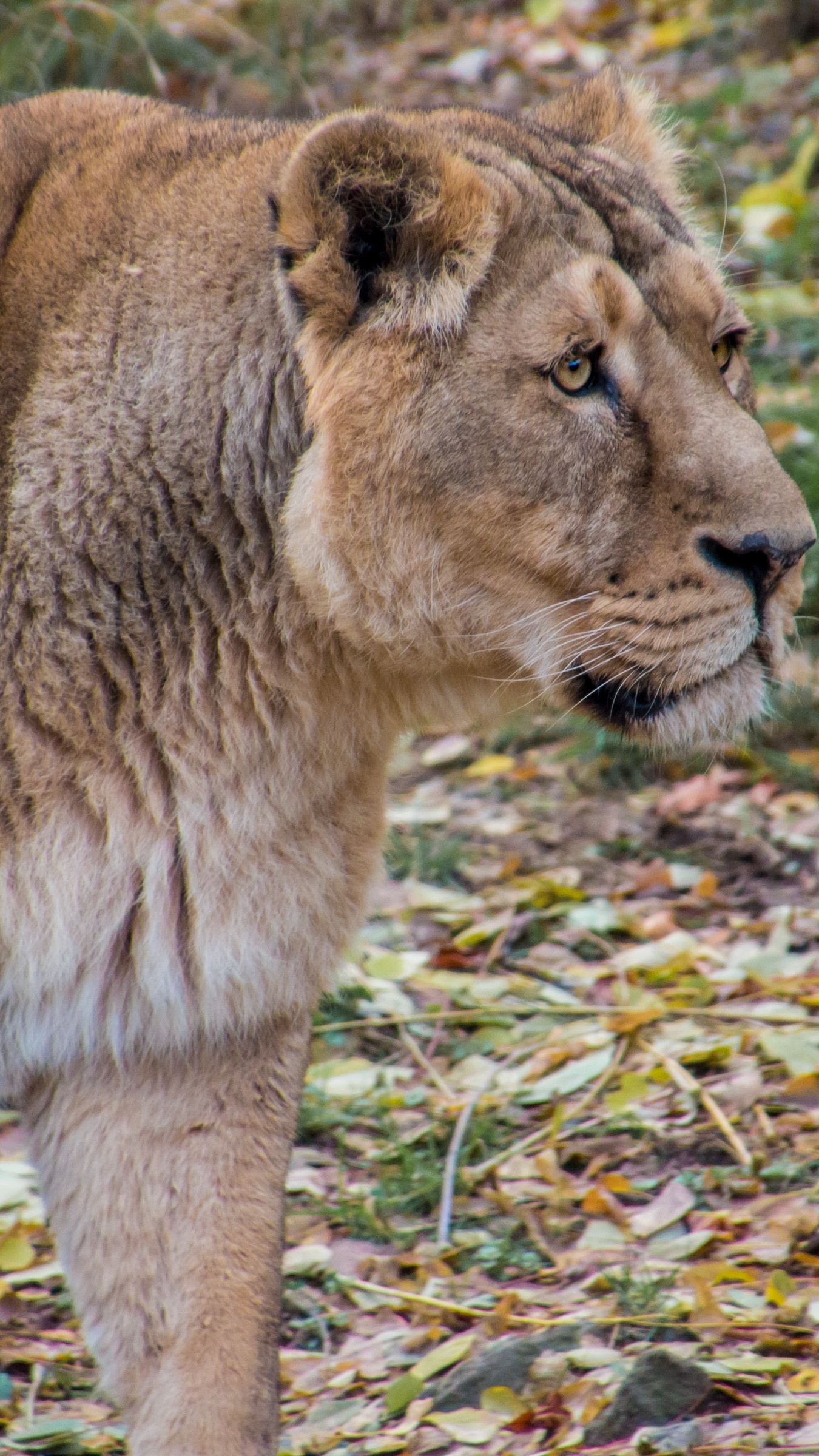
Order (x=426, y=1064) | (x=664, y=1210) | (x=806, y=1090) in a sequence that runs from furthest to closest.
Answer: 1. (x=426, y=1064)
2. (x=806, y=1090)
3. (x=664, y=1210)

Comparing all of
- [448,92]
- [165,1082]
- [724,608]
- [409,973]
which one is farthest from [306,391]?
[448,92]

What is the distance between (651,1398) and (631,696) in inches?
47.3

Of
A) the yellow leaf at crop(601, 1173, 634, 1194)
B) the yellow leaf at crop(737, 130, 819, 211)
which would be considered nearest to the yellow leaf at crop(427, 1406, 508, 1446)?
the yellow leaf at crop(601, 1173, 634, 1194)

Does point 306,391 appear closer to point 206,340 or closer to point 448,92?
point 206,340

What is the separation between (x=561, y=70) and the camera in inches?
389

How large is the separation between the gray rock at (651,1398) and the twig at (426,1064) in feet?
4.38

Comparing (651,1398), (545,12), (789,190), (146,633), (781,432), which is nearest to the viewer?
(146,633)

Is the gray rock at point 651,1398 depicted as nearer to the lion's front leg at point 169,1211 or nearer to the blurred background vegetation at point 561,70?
the lion's front leg at point 169,1211

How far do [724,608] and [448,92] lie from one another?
315 inches

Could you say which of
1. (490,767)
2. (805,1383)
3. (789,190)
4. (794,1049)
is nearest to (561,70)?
(789,190)

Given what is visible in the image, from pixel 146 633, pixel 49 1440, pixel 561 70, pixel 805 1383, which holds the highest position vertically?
pixel 561 70

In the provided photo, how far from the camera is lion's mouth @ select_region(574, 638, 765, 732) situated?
279cm

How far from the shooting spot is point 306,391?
2762 mm

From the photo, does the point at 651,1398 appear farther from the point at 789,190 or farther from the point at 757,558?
the point at 789,190
